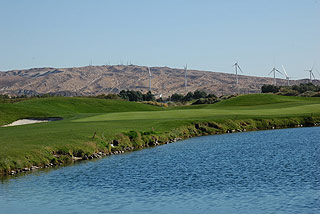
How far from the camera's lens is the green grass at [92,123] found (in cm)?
4234

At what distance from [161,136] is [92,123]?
10.9 meters

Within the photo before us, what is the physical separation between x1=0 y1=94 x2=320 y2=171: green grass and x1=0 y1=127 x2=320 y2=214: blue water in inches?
122

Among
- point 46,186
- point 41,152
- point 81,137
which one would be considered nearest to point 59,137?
point 81,137

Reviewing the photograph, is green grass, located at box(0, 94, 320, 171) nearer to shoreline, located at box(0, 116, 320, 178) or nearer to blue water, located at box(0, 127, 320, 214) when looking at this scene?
shoreline, located at box(0, 116, 320, 178)

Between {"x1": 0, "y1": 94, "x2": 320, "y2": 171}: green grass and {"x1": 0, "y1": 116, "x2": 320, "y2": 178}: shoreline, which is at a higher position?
{"x1": 0, "y1": 94, "x2": 320, "y2": 171}: green grass

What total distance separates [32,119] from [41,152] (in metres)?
40.7

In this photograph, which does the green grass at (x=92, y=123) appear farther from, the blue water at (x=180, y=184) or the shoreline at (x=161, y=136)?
the blue water at (x=180, y=184)

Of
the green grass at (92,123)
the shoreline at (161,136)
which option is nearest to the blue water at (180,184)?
the shoreline at (161,136)

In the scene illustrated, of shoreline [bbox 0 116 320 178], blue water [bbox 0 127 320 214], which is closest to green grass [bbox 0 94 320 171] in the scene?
shoreline [bbox 0 116 320 178]

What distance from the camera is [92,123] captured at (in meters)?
65.1

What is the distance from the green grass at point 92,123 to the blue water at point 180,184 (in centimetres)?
310

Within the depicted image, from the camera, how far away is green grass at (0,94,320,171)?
42.3 m

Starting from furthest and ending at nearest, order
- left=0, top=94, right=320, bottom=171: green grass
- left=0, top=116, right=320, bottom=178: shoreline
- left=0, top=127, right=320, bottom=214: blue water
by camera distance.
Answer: left=0, top=94, right=320, bottom=171: green grass, left=0, top=116, right=320, bottom=178: shoreline, left=0, top=127, right=320, bottom=214: blue water

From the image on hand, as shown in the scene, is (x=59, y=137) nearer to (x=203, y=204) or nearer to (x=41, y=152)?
(x=41, y=152)
